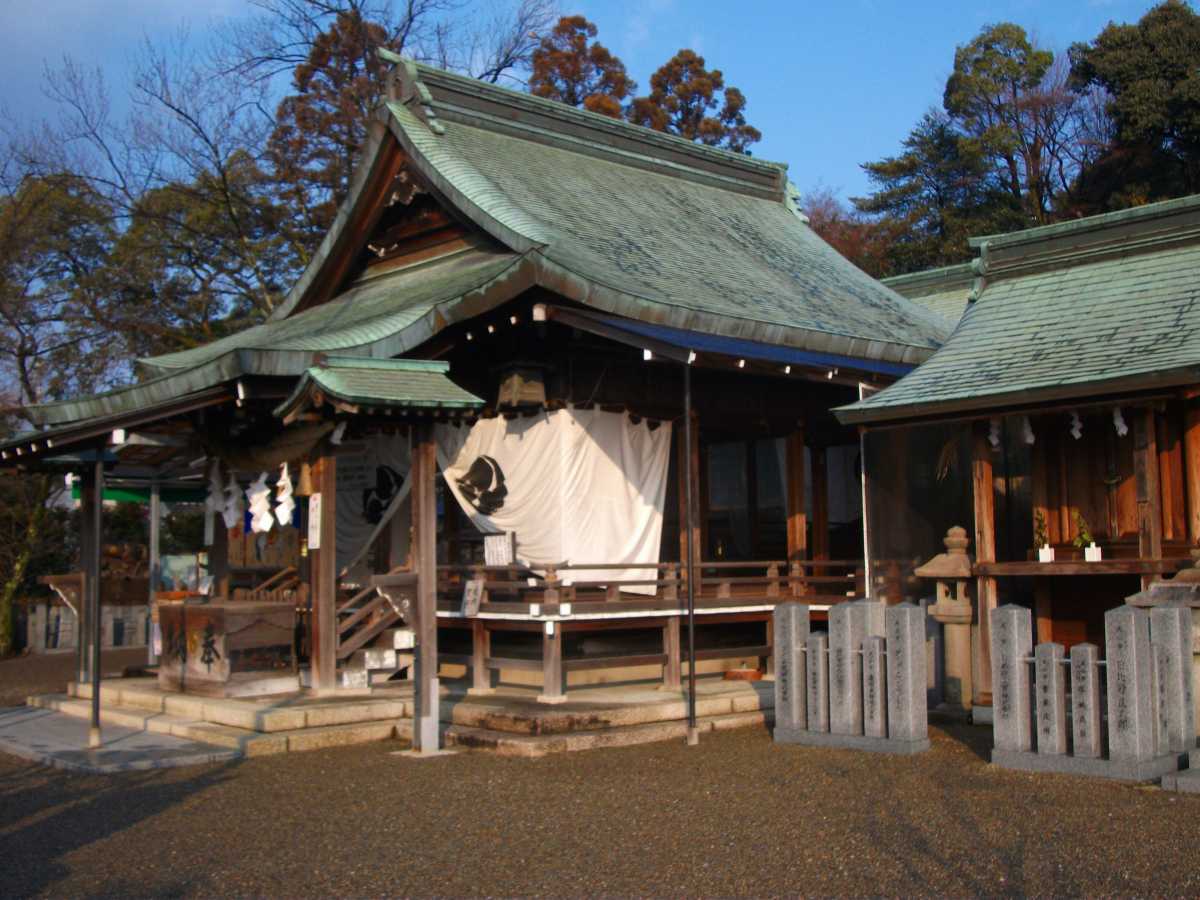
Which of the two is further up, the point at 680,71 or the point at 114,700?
the point at 680,71

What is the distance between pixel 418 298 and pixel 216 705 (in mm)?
4872

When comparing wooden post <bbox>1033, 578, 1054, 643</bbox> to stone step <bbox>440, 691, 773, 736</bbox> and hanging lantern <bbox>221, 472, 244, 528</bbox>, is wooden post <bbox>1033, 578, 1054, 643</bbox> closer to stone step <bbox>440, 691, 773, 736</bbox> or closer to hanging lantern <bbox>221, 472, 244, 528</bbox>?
stone step <bbox>440, 691, 773, 736</bbox>

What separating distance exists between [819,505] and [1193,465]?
5683 mm

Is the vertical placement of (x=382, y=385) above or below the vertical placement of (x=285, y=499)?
Result: above

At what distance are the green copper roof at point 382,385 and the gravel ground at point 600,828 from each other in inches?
117

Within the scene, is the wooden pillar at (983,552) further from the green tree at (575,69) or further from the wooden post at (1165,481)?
the green tree at (575,69)

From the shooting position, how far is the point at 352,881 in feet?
20.8

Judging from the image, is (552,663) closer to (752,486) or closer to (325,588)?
(325,588)

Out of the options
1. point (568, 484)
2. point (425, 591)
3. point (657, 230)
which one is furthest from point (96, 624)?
point (657, 230)

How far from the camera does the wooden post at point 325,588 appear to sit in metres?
11.8

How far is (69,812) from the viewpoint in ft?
27.5

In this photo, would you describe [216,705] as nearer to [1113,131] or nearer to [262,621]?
[262,621]

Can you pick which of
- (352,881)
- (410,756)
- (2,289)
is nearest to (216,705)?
(410,756)

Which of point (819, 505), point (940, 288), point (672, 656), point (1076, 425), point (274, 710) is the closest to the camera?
point (274, 710)
